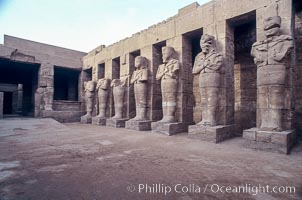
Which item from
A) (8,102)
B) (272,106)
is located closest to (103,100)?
(272,106)

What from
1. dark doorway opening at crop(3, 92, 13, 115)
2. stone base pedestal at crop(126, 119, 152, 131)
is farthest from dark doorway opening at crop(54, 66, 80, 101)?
stone base pedestal at crop(126, 119, 152, 131)

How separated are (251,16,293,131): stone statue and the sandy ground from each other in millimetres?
863

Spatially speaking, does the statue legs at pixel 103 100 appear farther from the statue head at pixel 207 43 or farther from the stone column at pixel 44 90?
the statue head at pixel 207 43

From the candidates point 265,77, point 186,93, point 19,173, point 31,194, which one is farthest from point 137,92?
point 31,194

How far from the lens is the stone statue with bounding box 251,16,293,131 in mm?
3912

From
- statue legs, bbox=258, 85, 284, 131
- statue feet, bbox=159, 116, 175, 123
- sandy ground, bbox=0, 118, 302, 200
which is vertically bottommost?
sandy ground, bbox=0, 118, 302, 200

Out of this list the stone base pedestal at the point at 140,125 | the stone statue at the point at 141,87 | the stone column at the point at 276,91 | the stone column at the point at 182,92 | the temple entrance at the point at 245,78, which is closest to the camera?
the stone column at the point at 276,91

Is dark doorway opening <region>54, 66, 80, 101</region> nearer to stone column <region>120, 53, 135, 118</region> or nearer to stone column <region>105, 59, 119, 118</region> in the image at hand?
stone column <region>105, 59, 119, 118</region>

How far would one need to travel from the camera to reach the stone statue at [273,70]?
391cm

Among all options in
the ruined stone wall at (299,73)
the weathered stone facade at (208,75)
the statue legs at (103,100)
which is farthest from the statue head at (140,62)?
the ruined stone wall at (299,73)

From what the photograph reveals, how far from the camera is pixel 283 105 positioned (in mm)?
4055

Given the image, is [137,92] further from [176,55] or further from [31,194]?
[31,194]

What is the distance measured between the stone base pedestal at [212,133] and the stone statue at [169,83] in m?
1.24

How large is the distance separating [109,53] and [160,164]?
325 inches
